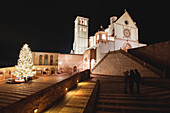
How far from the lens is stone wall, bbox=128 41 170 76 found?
35.2ft

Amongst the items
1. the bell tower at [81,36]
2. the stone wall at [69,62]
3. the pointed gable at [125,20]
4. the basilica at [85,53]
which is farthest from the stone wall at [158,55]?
the bell tower at [81,36]

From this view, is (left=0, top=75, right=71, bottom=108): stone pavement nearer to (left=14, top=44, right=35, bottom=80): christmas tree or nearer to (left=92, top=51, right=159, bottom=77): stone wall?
(left=14, top=44, right=35, bottom=80): christmas tree

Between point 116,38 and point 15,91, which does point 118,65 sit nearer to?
point 15,91

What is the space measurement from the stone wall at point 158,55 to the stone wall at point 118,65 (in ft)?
6.64

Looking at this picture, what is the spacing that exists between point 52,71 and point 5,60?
97.7 ft

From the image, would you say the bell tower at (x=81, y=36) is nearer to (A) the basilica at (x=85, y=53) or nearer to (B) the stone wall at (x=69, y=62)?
(B) the stone wall at (x=69, y=62)

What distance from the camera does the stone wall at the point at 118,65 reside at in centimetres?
1150

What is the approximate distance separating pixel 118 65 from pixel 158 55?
5.60 metres

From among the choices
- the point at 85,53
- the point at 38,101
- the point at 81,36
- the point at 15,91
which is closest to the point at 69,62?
the point at 85,53

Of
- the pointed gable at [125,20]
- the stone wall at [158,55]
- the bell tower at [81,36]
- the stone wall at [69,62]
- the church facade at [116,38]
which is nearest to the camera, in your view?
the stone wall at [158,55]

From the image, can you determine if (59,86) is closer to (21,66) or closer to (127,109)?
(127,109)

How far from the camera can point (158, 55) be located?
1167 cm

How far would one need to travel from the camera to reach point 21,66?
11734mm

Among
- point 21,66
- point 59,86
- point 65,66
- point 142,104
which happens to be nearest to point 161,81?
point 142,104
